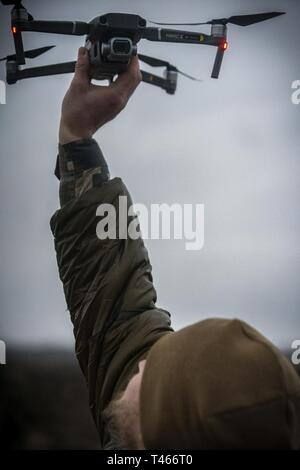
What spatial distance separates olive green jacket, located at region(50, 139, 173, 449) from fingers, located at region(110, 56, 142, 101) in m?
0.09

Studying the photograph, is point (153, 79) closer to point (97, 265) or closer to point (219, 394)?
point (97, 265)

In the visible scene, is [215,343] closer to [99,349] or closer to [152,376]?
[152,376]

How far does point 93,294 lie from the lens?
809mm

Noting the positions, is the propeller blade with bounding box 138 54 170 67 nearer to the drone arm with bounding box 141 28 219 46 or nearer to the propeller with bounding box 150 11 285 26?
the propeller with bounding box 150 11 285 26

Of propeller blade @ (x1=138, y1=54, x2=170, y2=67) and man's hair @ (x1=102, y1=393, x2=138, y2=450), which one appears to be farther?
propeller blade @ (x1=138, y1=54, x2=170, y2=67)

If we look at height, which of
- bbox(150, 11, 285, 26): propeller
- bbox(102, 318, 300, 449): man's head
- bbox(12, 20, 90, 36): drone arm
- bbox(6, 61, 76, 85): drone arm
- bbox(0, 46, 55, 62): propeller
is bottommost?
bbox(102, 318, 300, 449): man's head

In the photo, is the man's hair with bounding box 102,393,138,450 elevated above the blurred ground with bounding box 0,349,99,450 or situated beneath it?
elevated above

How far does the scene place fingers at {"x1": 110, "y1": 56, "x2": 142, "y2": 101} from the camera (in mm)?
878

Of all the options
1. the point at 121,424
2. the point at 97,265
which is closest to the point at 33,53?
the point at 97,265

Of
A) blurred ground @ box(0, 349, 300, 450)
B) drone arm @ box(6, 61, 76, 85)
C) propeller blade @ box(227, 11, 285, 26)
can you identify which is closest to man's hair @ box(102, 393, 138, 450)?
drone arm @ box(6, 61, 76, 85)

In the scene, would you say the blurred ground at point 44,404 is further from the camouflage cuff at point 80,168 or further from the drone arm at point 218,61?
the camouflage cuff at point 80,168

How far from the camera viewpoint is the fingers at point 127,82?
88 centimetres

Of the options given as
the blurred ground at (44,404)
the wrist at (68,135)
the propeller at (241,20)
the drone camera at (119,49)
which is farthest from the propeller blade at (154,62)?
the blurred ground at (44,404)

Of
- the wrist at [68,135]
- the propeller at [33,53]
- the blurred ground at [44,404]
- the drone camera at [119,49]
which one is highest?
the propeller at [33,53]
